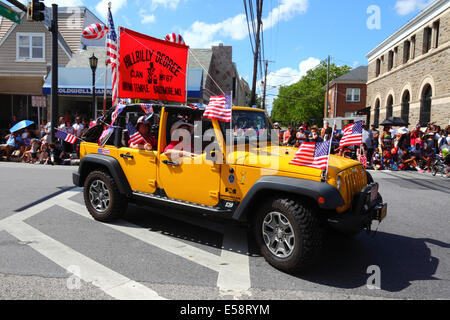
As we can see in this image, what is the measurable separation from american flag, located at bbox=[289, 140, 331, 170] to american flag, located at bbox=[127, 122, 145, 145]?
7.53 feet

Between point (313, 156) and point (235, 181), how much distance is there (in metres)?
0.94

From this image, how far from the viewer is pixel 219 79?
32594 millimetres

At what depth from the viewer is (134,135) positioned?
5.02 m

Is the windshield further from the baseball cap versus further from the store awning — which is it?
the store awning

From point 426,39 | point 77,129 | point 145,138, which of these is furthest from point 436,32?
point 145,138

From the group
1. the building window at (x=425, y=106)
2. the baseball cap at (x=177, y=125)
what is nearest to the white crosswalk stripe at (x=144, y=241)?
the baseball cap at (x=177, y=125)

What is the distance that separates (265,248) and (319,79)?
228ft

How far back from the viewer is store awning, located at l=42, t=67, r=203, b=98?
1973 cm

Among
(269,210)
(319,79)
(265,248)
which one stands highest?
(319,79)

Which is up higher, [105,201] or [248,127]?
[248,127]

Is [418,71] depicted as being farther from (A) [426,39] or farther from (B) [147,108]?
(B) [147,108]

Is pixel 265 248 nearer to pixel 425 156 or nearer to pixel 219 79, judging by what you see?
pixel 425 156

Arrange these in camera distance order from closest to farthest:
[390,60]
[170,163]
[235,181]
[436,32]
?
[235,181], [170,163], [436,32], [390,60]
